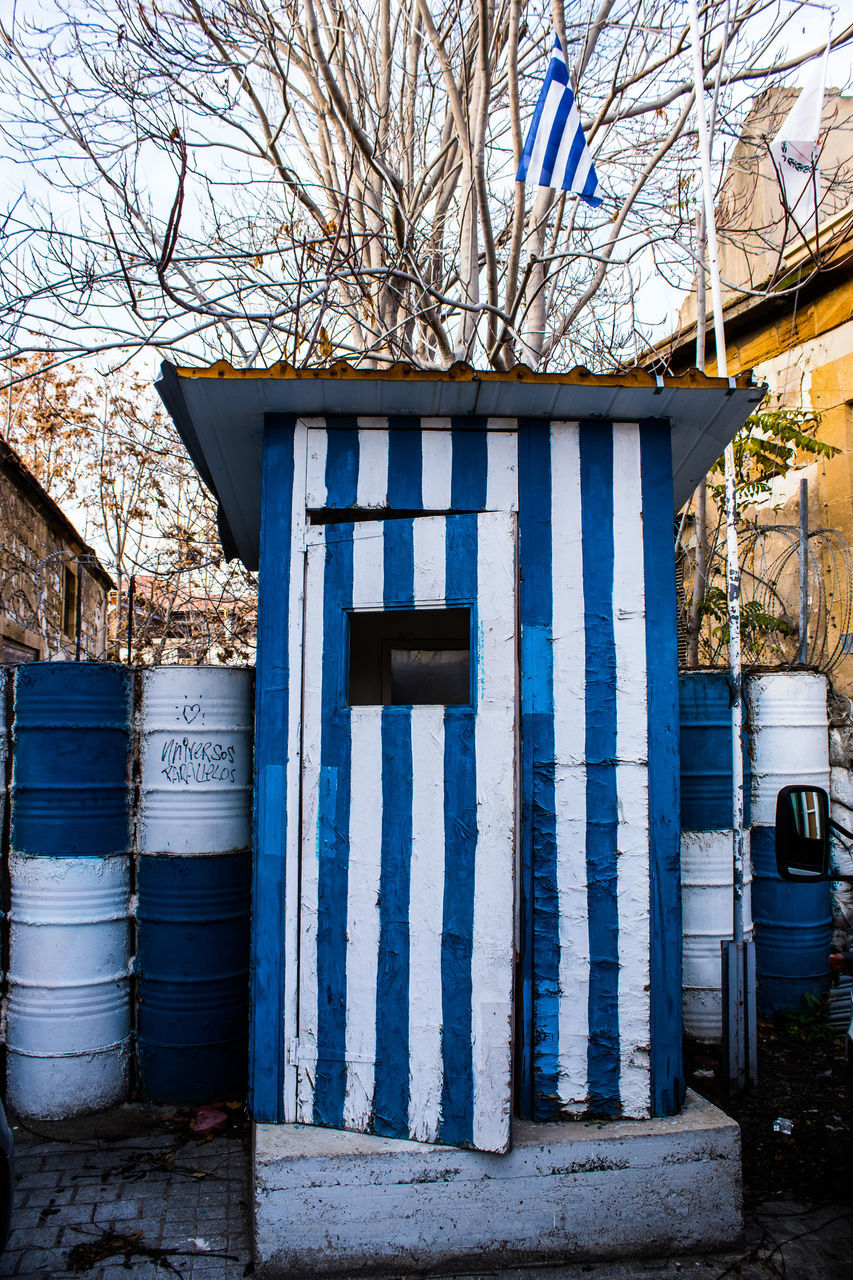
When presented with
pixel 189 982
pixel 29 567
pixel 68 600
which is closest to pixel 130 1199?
pixel 189 982

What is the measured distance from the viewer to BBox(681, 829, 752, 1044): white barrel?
14.8ft

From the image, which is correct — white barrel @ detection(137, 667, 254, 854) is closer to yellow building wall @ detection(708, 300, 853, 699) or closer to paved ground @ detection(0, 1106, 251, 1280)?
paved ground @ detection(0, 1106, 251, 1280)

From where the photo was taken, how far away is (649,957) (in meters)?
3.15

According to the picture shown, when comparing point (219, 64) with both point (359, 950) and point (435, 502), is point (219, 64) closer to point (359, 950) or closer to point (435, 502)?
point (435, 502)

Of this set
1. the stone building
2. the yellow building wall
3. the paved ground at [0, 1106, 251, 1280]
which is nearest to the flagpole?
the paved ground at [0, 1106, 251, 1280]

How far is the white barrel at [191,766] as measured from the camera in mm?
4004

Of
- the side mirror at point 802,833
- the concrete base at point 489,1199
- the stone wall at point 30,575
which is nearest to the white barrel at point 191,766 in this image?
the concrete base at point 489,1199

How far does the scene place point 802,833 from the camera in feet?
8.16

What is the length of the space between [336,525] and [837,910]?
4147mm

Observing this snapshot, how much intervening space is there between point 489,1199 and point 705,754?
251cm

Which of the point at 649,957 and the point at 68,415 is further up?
the point at 68,415

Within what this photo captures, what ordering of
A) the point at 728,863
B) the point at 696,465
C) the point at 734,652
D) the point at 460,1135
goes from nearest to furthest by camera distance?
the point at 460,1135, the point at 696,465, the point at 734,652, the point at 728,863

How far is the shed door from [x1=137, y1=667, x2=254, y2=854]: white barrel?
1.05 meters

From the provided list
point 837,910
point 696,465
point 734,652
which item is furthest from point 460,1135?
point 837,910
